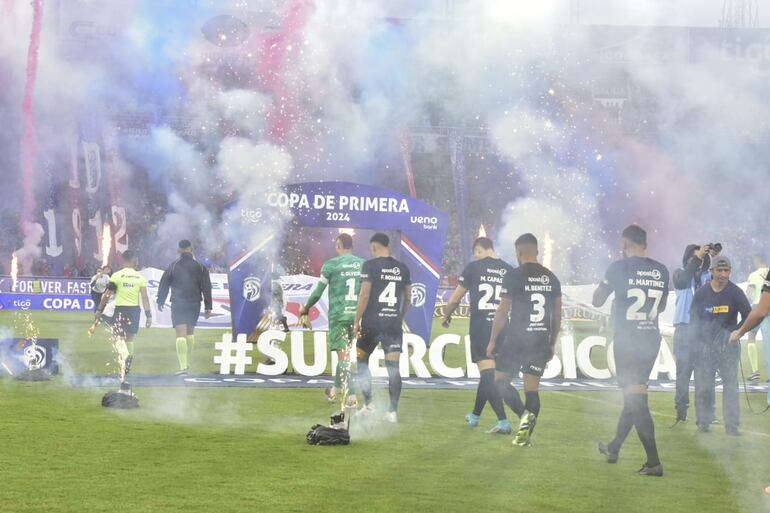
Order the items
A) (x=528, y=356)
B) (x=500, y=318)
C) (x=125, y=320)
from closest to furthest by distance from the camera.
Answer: (x=528, y=356) < (x=500, y=318) < (x=125, y=320)

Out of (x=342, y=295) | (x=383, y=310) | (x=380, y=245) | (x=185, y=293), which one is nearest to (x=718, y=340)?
(x=383, y=310)

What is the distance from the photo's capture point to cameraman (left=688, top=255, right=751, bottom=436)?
12.9 meters

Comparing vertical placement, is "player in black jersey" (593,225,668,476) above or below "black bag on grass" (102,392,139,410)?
above

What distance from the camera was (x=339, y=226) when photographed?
26.2 metres

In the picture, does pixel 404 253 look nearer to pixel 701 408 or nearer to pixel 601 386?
pixel 601 386

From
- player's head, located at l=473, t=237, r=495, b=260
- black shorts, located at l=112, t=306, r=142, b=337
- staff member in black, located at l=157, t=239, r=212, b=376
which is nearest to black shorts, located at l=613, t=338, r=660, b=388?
player's head, located at l=473, t=237, r=495, b=260

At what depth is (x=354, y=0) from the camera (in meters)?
49.8

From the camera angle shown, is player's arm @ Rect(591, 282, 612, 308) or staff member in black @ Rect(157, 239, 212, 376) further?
staff member in black @ Rect(157, 239, 212, 376)

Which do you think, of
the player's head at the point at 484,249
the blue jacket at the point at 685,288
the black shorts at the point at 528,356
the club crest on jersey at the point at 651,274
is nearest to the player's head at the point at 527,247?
the black shorts at the point at 528,356

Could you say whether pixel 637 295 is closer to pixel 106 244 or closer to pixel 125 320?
pixel 125 320

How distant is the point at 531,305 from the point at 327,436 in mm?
2418

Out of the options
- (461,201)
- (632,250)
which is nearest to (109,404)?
(632,250)

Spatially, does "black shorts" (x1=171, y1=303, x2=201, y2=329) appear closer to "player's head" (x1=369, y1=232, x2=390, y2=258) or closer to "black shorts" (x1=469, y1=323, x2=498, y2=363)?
"player's head" (x1=369, y1=232, x2=390, y2=258)

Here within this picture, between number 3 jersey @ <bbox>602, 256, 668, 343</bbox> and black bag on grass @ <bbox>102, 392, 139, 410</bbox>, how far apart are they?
6.54 metres
